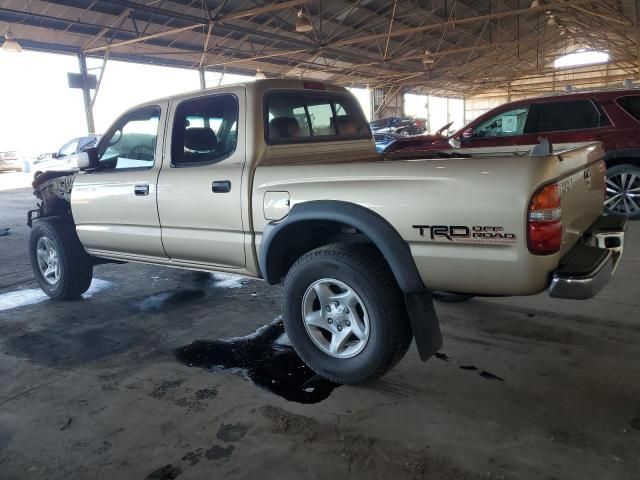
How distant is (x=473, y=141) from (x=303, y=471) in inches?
255

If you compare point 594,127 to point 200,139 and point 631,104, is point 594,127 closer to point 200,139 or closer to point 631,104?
point 631,104

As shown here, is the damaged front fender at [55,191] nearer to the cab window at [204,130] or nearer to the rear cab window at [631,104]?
the cab window at [204,130]

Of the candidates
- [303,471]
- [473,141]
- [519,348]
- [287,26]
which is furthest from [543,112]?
[287,26]

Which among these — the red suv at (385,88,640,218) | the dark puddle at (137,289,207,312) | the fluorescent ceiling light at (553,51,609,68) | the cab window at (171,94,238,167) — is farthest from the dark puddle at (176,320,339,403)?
the fluorescent ceiling light at (553,51,609,68)

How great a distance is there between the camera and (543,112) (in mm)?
7156

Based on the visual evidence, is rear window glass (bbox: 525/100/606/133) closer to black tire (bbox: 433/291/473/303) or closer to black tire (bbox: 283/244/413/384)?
black tire (bbox: 433/291/473/303)

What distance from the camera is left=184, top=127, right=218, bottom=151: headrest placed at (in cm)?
358

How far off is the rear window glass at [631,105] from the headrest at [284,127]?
5203mm

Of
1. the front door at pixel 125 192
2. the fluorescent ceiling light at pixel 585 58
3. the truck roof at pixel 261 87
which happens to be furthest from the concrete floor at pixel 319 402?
the fluorescent ceiling light at pixel 585 58

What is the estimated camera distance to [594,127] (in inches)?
268

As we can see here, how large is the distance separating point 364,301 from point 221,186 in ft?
4.15

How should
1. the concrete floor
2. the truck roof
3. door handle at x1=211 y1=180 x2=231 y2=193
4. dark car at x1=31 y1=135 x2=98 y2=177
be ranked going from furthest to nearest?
dark car at x1=31 y1=135 x2=98 y2=177 → the truck roof → door handle at x1=211 y1=180 x2=231 y2=193 → the concrete floor

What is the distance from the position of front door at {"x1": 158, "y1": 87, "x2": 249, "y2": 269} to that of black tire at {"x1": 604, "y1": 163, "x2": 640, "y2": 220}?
5.65 m

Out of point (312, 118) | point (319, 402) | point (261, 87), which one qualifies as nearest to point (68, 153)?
point (312, 118)
